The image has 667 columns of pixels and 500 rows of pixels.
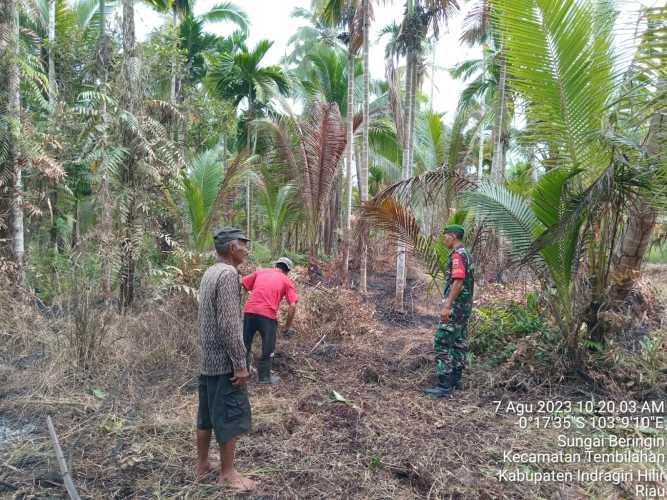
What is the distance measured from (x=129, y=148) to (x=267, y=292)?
3595mm

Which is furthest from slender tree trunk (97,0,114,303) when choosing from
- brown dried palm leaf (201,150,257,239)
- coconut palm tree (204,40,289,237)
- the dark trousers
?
coconut palm tree (204,40,289,237)

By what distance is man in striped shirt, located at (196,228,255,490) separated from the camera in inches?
123

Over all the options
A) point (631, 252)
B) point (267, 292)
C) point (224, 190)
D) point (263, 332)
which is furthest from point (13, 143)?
point (631, 252)

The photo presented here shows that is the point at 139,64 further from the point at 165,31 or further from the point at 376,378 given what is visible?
the point at 376,378

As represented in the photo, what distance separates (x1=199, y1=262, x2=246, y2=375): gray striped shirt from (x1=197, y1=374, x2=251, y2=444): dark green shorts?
0.09 metres

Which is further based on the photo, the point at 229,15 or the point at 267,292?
the point at 229,15

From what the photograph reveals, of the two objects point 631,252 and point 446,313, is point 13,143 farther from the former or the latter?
point 631,252

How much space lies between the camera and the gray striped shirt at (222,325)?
3.13 metres

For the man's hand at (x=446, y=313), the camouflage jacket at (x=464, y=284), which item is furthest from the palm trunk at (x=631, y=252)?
the man's hand at (x=446, y=313)

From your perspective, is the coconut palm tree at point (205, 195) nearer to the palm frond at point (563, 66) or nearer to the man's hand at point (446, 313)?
the man's hand at point (446, 313)

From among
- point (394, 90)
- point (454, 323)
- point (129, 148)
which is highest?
point (394, 90)

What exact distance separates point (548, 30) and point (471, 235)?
3562 mm

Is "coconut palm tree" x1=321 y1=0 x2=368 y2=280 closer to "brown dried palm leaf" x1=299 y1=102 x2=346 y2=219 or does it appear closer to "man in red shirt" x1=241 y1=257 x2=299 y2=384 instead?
"brown dried palm leaf" x1=299 y1=102 x2=346 y2=219

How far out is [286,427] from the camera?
423cm
